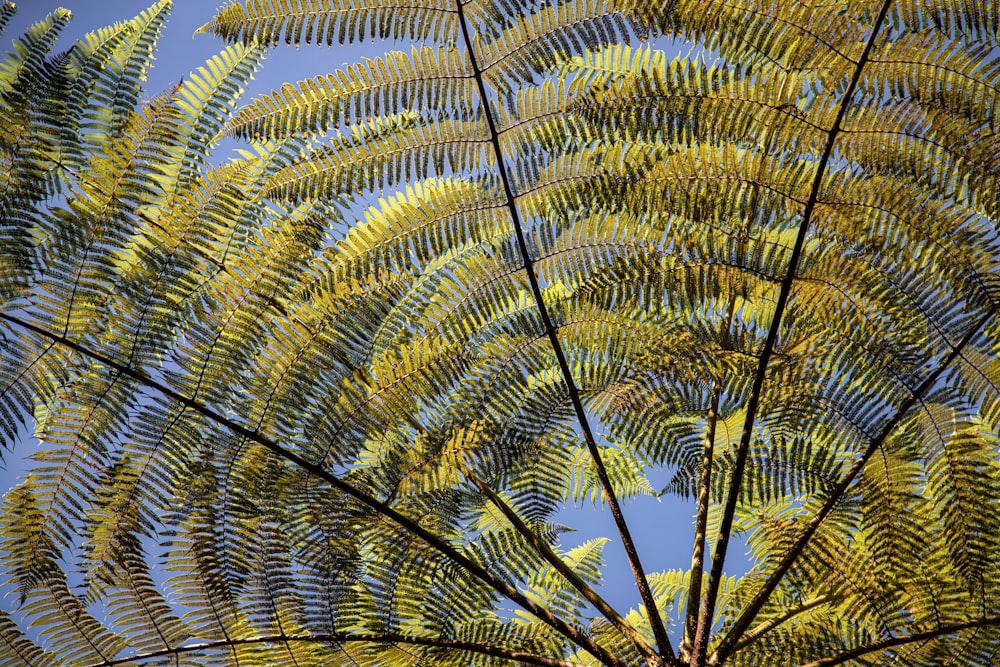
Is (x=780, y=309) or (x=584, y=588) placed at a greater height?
(x=780, y=309)

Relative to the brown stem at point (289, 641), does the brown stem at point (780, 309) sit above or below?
above

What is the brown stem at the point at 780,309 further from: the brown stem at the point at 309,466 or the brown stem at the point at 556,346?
the brown stem at the point at 309,466

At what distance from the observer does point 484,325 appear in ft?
6.41

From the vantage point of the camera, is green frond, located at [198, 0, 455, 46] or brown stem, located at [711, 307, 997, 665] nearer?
brown stem, located at [711, 307, 997, 665]

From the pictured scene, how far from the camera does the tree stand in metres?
1.72

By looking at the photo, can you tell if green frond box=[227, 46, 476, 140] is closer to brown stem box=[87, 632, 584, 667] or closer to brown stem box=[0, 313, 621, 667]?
brown stem box=[0, 313, 621, 667]

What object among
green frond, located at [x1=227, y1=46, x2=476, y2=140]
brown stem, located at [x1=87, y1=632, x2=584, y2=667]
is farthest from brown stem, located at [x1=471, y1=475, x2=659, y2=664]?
green frond, located at [x1=227, y1=46, x2=476, y2=140]

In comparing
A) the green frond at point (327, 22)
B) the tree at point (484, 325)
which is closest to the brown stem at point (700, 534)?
the tree at point (484, 325)

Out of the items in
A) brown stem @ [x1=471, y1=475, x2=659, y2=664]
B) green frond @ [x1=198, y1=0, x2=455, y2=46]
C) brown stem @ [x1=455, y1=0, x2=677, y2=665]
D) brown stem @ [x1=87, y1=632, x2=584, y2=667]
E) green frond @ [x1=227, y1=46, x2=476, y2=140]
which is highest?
green frond @ [x1=198, y1=0, x2=455, y2=46]

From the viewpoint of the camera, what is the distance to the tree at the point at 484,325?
172 cm

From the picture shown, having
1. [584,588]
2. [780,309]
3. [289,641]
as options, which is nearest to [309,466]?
[289,641]

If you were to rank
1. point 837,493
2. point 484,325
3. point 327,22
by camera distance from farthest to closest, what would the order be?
1. point 484,325
2. point 327,22
3. point 837,493

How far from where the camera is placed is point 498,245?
1.95 meters

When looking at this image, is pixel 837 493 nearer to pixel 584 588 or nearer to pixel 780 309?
pixel 780 309
